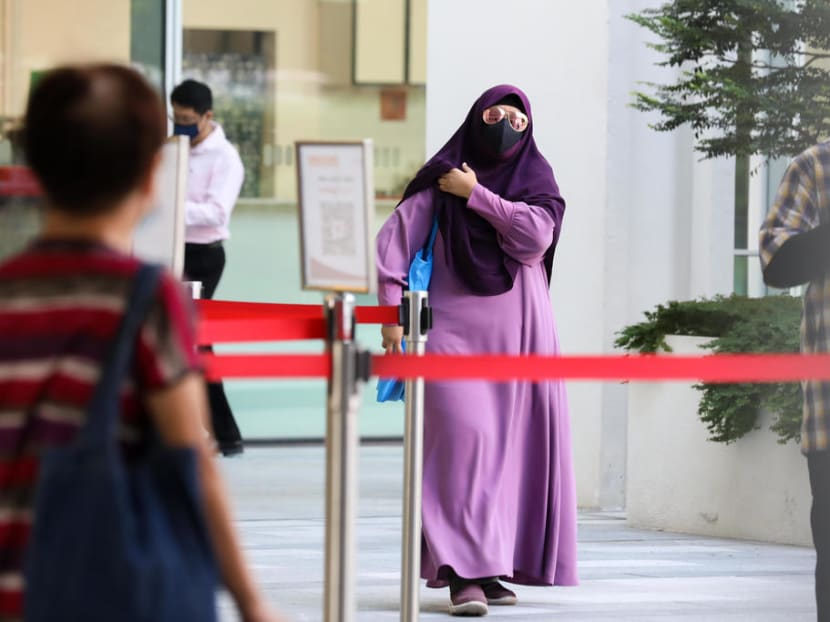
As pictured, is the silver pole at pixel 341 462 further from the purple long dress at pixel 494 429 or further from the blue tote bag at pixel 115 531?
the purple long dress at pixel 494 429

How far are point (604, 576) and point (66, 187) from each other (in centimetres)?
498

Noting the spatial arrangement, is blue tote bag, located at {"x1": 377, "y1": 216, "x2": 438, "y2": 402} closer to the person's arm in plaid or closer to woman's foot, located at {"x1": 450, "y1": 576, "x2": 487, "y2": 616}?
woman's foot, located at {"x1": 450, "y1": 576, "x2": 487, "y2": 616}

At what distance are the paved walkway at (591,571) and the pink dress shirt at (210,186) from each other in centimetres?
141

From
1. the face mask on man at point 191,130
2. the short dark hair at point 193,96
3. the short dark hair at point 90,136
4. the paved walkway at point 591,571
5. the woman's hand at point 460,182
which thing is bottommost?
the paved walkway at point 591,571

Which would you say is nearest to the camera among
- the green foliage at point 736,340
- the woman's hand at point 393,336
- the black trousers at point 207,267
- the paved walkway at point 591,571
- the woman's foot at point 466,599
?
the woman's foot at point 466,599

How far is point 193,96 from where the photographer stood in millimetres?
9289

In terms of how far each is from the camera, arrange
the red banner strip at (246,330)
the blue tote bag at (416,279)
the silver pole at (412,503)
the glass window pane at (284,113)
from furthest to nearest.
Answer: the glass window pane at (284,113)
the blue tote bag at (416,279)
the silver pole at (412,503)
the red banner strip at (246,330)

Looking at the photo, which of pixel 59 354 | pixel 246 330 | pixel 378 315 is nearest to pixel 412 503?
pixel 378 315

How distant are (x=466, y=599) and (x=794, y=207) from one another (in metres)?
2.09

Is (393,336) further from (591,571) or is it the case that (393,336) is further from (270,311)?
(591,571)

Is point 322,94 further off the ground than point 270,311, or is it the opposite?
point 322,94

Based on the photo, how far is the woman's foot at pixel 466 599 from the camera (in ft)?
20.0

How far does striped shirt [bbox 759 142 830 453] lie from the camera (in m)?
4.59

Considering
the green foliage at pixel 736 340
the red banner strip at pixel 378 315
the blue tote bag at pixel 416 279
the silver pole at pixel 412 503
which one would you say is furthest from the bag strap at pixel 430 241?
the green foliage at pixel 736 340
